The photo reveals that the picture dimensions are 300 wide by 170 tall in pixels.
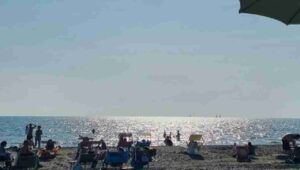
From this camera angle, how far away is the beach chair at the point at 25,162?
20484 millimetres

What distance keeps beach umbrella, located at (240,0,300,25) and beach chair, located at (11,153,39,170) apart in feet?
51.4

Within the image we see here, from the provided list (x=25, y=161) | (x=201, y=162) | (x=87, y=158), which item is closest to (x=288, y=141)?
(x=201, y=162)

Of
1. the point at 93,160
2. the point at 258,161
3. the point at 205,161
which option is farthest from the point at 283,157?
the point at 93,160

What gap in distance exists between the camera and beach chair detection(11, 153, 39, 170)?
2048cm

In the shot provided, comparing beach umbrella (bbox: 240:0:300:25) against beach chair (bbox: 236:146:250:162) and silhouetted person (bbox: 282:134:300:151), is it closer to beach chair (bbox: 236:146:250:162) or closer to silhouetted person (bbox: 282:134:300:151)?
beach chair (bbox: 236:146:250:162)

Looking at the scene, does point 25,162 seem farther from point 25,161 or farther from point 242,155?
Answer: point 242,155

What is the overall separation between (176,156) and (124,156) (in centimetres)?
707

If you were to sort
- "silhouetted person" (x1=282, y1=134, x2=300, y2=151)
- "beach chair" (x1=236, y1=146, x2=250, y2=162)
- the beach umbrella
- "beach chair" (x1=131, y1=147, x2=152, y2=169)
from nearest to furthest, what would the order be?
1. the beach umbrella
2. "beach chair" (x1=131, y1=147, x2=152, y2=169)
3. "beach chair" (x1=236, y1=146, x2=250, y2=162)
4. "silhouetted person" (x1=282, y1=134, x2=300, y2=151)

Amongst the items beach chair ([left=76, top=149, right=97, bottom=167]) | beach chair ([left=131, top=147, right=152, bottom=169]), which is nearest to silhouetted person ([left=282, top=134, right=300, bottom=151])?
beach chair ([left=131, top=147, right=152, bottom=169])

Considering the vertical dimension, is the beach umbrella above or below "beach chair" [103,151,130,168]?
above

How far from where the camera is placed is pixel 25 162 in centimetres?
2062

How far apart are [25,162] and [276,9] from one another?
15.9 metres

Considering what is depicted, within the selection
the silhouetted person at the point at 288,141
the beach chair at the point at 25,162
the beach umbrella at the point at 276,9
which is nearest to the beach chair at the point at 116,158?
the beach chair at the point at 25,162

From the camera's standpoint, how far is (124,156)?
68.9 feet
